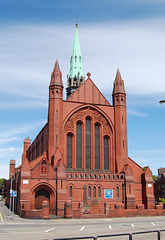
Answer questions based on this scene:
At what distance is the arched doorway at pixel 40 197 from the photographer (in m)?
37.8

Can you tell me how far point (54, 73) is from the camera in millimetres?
44688

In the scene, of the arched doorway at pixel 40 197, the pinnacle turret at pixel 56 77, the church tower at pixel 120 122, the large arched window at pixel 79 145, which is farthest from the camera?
the church tower at pixel 120 122

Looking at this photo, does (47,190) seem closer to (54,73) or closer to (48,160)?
(48,160)

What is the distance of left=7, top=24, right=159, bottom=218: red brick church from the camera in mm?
37219

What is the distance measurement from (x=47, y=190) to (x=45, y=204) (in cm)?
654

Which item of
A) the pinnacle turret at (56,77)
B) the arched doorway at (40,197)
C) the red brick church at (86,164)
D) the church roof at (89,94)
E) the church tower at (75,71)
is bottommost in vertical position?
the arched doorway at (40,197)

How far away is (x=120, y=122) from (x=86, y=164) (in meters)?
8.42

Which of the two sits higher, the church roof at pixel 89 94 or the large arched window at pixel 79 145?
the church roof at pixel 89 94

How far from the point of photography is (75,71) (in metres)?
64.7

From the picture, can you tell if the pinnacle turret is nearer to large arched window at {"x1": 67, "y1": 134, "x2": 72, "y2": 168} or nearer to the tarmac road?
large arched window at {"x1": 67, "y1": 134, "x2": 72, "y2": 168}

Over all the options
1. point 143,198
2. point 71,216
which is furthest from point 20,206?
point 143,198

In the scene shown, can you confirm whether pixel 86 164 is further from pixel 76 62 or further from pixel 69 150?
pixel 76 62

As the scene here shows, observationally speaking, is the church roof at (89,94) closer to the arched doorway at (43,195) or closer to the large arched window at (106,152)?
the large arched window at (106,152)

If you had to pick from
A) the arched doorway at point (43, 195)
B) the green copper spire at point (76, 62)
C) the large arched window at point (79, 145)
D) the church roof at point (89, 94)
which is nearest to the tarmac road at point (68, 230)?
the arched doorway at point (43, 195)
